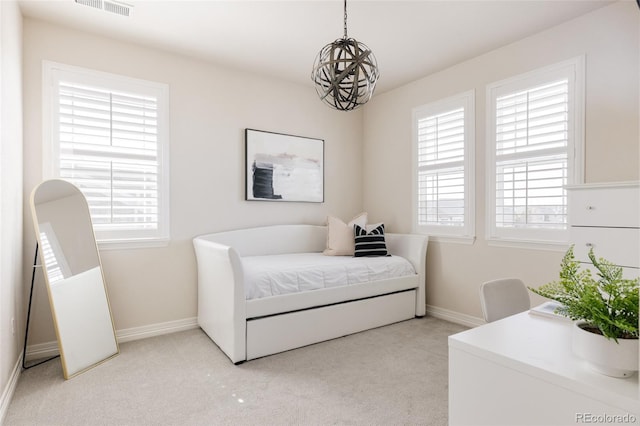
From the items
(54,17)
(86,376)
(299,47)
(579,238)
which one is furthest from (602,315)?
(54,17)

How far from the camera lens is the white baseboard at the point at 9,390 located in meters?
1.86

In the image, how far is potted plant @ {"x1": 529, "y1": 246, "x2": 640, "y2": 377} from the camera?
0.78m

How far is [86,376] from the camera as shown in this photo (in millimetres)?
2312

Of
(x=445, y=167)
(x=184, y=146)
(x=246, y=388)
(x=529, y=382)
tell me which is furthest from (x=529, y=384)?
(x=184, y=146)

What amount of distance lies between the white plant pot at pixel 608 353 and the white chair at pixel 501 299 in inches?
31.7

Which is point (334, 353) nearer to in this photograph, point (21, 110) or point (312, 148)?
point (312, 148)

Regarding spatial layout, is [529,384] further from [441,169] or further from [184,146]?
[184,146]

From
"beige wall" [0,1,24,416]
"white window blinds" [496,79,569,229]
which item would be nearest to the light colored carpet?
"beige wall" [0,1,24,416]

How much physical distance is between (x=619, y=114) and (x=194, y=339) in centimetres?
377

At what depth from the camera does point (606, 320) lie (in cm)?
80

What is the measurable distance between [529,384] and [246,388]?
68.7 inches

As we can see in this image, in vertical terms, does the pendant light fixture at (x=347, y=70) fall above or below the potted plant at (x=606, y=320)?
above

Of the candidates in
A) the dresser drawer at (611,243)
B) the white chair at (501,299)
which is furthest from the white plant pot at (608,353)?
the dresser drawer at (611,243)

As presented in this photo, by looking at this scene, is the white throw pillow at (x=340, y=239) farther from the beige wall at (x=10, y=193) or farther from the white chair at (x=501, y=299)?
the beige wall at (x=10, y=193)
